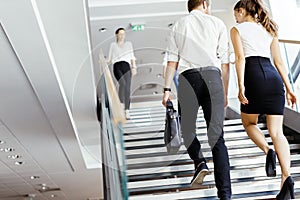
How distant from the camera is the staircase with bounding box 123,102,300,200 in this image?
320cm

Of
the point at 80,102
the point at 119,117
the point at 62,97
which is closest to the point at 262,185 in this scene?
the point at 119,117

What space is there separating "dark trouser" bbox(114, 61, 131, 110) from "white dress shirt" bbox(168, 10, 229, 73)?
1.53ft

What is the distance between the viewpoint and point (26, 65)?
4.15m

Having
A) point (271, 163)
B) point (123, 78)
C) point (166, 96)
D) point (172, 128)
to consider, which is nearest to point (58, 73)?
point (123, 78)

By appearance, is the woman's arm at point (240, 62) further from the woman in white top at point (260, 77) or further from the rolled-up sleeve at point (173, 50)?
the rolled-up sleeve at point (173, 50)

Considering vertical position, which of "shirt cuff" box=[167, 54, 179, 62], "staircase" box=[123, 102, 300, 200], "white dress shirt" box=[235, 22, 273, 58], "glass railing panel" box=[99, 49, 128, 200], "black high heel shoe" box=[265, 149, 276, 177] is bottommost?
"staircase" box=[123, 102, 300, 200]

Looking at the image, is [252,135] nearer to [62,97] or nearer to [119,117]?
[119,117]

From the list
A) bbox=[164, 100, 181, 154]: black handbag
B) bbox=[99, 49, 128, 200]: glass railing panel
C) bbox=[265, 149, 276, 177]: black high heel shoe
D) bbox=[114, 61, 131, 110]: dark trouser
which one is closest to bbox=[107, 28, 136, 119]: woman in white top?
bbox=[114, 61, 131, 110]: dark trouser

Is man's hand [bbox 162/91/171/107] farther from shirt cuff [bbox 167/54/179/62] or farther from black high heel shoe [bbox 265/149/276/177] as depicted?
black high heel shoe [bbox 265/149/276/177]

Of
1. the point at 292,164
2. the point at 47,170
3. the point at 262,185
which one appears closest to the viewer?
the point at 262,185

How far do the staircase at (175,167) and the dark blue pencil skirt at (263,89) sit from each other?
1.22 ft

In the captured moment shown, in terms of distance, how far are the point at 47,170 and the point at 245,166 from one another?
601 centimetres

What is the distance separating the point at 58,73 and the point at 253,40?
2.18 meters

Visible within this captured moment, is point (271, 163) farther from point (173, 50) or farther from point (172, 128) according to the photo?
point (173, 50)
